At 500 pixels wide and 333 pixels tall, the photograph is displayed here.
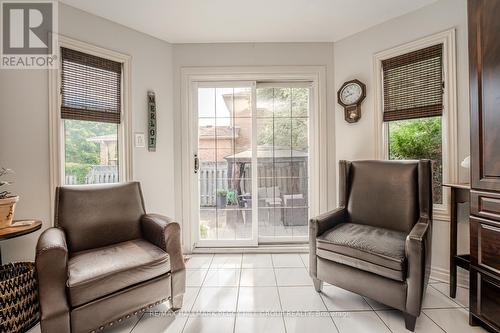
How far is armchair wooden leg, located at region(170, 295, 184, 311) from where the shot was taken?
1.79 metres

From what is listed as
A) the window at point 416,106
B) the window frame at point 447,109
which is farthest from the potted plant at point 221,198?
the window frame at point 447,109

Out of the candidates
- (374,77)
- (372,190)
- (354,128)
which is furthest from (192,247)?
(374,77)

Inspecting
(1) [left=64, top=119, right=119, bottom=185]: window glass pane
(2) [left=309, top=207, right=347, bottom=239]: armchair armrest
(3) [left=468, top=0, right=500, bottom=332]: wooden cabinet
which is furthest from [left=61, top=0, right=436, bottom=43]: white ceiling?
(2) [left=309, top=207, right=347, bottom=239]: armchair armrest

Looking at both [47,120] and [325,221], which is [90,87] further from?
[325,221]

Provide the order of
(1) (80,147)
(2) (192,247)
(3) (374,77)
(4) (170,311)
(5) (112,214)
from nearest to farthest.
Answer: (4) (170,311), (5) (112,214), (1) (80,147), (3) (374,77), (2) (192,247)

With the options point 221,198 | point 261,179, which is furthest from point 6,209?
point 261,179

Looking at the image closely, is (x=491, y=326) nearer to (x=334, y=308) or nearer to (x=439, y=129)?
(x=334, y=308)

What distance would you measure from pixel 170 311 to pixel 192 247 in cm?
115

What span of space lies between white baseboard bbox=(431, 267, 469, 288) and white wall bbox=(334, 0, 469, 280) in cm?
3

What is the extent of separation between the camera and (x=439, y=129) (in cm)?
228

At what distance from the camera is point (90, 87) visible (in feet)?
7.71

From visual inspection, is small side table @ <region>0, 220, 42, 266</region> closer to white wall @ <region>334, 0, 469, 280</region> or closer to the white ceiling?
the white ceiling

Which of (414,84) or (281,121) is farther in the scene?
(281,121)

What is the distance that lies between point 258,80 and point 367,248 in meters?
2.16
